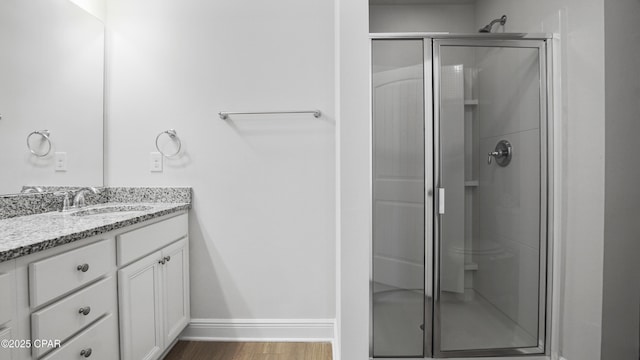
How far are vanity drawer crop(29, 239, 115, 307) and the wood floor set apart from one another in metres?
0.84

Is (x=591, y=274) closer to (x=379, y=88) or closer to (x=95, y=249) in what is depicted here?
(x=379, y=88)

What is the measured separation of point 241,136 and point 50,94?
3.29 feet

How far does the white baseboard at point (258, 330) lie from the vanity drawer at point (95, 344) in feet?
2.15

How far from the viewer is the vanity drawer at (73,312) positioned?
34.9 inches

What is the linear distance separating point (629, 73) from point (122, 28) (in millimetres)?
2732

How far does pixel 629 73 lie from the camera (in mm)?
1257

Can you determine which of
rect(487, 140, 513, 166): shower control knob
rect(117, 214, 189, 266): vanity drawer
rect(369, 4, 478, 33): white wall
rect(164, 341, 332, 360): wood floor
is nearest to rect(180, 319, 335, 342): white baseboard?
rect(164, 341, 332, 360): wood floor

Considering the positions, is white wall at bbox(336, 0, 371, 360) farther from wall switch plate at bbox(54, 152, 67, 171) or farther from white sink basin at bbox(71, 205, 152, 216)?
wall switch plate at bbox(54, 152, 67, 171)

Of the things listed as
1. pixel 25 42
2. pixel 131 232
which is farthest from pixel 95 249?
pixel 25 42

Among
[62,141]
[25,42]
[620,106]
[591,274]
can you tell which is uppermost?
[25,42]

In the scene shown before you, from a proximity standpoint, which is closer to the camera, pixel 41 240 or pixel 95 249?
pixel 41 240

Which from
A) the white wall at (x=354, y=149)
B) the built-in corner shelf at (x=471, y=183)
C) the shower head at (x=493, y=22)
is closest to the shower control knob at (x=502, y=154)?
the built-in corner shelf at (x=471, y=183)

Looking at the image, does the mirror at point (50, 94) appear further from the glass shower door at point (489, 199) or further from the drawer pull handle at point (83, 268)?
the glass shower door at point (489, 199)

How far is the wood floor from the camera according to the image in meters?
1.69
